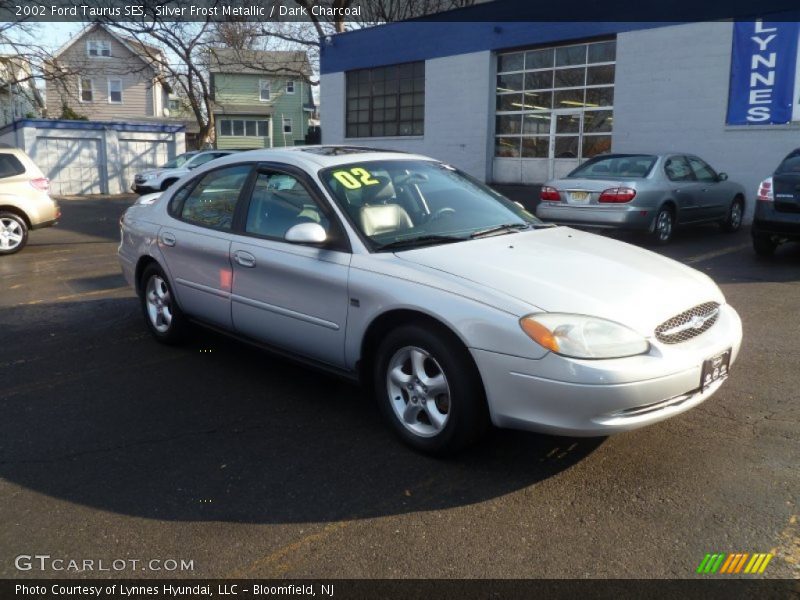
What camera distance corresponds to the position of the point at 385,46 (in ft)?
74.3

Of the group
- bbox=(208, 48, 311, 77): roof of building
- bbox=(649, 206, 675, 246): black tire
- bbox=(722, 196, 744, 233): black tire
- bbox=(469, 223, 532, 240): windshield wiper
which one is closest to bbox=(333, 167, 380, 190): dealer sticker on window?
bbox=(469, 223, 532, 240): windshield wiper

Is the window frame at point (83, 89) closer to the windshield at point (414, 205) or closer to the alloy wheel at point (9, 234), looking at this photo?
the alloy wheel at point (9, 234)

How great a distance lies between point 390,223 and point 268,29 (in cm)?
3354

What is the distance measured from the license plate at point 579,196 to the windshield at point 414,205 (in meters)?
6.04

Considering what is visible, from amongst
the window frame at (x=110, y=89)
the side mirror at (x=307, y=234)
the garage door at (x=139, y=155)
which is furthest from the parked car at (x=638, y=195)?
the window frame at (x=110, y=89)

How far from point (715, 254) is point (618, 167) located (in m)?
2.12

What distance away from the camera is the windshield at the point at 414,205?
13.7 feet

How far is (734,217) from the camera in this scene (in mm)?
12750

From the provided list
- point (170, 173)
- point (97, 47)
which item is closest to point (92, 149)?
point (170, 173)

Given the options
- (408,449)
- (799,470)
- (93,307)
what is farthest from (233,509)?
(93,307)

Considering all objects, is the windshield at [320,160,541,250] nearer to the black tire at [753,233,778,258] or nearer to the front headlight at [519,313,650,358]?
the front headlight at [519,313,650,358]

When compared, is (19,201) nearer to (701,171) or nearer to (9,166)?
(9,166)
